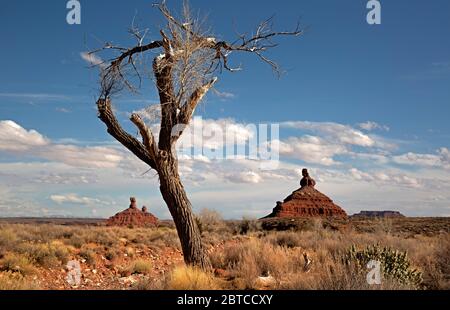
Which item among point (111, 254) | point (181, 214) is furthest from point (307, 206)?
point (181, 214)

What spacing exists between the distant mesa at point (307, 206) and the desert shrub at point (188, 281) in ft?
209

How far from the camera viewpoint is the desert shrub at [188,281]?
769cm

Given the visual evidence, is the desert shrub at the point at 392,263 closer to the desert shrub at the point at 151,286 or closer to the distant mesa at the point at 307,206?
the desert shrub at the point at 151,286

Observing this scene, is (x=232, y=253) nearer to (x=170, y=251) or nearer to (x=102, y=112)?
(x=102, y=112)

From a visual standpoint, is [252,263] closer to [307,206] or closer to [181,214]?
[181,214]

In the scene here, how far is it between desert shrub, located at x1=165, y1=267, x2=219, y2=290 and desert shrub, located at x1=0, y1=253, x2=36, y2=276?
281 inches

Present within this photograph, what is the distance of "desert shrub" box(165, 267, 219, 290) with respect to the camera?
303 inches

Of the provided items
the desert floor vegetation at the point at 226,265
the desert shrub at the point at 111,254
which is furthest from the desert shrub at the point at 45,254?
the desert shrub at the point at 111,254

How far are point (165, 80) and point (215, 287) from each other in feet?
15.1

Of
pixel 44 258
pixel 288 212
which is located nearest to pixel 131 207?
pixel 288 212

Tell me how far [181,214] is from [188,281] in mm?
1975

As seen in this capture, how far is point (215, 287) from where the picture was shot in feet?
27.0

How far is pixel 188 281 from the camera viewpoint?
25.4 feet
